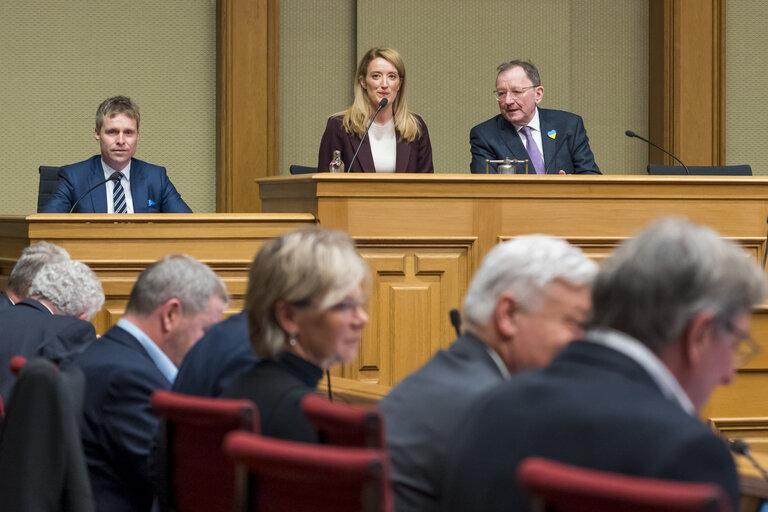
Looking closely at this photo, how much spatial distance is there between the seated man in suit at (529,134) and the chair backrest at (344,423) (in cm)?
412

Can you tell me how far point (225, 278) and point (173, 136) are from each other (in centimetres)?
345

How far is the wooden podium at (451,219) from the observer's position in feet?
15.6

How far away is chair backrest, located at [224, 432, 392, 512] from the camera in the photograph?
4.65 feet

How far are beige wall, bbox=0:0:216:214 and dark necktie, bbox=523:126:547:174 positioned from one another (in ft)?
9.77

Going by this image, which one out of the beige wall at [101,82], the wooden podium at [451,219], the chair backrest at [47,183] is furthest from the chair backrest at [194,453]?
the beige wall at [101,82]

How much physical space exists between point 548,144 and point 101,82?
3.62 meters

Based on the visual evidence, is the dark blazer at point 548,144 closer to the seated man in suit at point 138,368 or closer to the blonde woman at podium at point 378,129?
the blonde woman at podium at point 378,129

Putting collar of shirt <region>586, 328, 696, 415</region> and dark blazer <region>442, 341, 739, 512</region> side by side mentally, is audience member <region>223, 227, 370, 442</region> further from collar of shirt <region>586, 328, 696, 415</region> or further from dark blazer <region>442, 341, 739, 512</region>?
collar of shirt <region>586, 328, 696, 415</region>

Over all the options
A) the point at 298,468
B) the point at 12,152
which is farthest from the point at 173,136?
the point at 298,468

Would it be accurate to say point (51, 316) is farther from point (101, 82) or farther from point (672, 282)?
point (101, 82)

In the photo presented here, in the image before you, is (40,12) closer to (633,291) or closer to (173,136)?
(173,136)

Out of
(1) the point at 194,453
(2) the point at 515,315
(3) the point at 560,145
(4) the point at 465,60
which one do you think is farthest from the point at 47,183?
(2) the point at 515,315

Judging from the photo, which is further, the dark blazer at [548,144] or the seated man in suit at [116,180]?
the dark blazer at [548,144]

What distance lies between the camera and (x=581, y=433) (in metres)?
1.34
